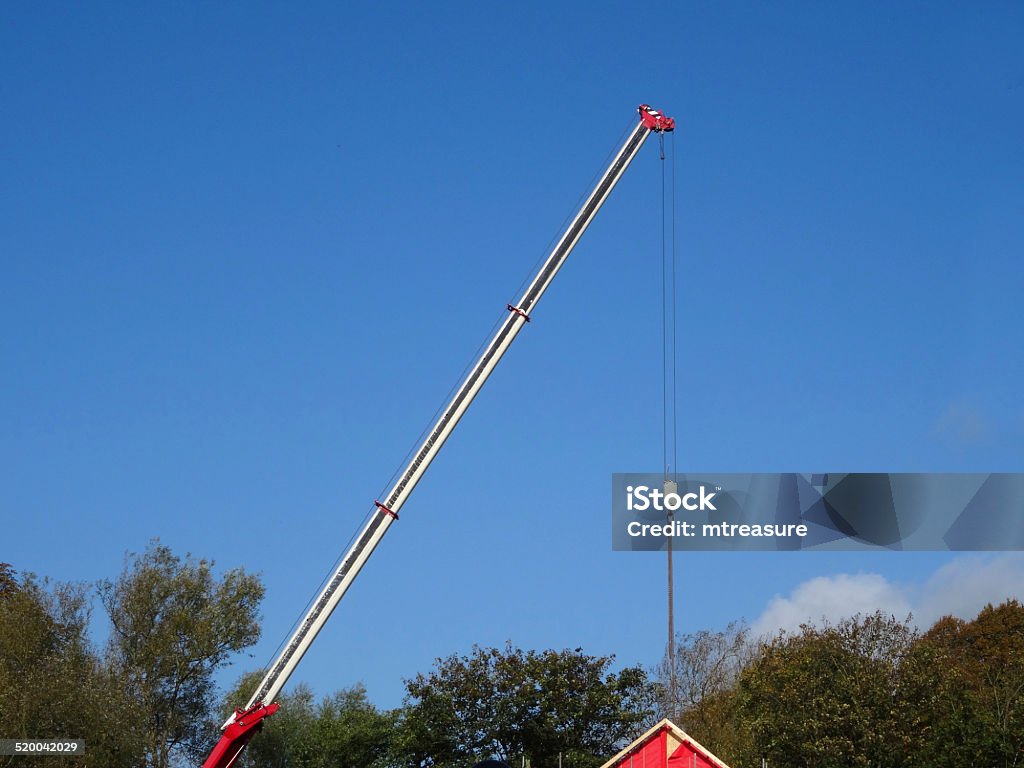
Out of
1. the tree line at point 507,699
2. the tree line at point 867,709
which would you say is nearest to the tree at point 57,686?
the tree line at point 507,699

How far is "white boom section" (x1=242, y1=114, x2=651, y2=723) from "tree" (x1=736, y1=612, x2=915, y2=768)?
70.9 ft

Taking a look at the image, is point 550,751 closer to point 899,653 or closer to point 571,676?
point 571,676

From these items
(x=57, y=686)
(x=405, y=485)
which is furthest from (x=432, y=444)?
(x=57, y=686)

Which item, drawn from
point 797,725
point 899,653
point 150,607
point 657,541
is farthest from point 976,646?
point 150,607

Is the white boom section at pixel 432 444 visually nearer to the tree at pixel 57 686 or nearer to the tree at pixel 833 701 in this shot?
the tree at pixel 57 686

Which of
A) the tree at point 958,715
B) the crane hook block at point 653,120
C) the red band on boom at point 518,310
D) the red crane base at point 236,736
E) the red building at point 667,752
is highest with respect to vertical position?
the crane hook block at point 653,120

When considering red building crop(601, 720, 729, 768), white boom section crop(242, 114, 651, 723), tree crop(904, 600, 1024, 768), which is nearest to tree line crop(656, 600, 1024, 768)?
tree crop(904, 600, 1024, 768)

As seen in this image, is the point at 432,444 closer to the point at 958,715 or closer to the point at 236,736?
the point at 236,736

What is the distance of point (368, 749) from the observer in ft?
215

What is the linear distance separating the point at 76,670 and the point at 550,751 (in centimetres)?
2028

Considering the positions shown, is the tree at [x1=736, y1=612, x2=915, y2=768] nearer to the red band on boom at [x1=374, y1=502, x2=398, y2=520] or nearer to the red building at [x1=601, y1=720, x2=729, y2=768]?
the red building at [x1=601, y1=720, x2=729, y2=768]

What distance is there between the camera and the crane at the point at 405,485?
30.4 m

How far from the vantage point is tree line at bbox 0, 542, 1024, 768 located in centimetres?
4569

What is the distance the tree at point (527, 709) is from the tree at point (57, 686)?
13.9m
